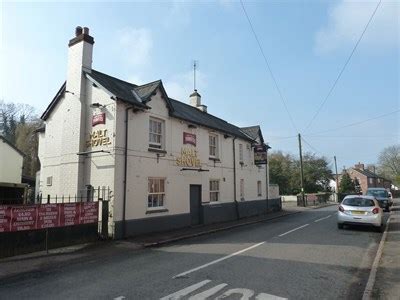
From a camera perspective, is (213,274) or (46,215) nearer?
(213,274)

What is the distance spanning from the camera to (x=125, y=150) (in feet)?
48.6

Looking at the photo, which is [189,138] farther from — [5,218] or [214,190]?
[5,218]

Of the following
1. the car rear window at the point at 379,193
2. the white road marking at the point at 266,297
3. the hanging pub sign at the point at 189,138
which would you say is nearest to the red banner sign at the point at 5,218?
the white road marking at the point at 266,297

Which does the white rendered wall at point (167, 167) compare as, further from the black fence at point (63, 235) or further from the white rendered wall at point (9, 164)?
Result: the white rendered wall at point (9, 164)

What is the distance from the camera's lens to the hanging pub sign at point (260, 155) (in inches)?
1106

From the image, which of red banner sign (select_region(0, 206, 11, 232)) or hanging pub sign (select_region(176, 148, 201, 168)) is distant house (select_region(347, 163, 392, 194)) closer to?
hanging pub sign (select_region(176, 148, 201, 168))

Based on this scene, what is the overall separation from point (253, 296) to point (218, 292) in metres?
0.68

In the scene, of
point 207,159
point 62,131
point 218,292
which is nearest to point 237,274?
point 218,292

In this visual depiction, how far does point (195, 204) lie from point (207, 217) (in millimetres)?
1388

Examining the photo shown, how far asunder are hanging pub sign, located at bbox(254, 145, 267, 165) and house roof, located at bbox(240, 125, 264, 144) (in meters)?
1.41

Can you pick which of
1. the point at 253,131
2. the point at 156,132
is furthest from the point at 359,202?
the point at 253,131

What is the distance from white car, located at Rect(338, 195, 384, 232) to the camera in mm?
15828

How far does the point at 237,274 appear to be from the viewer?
8.14 metres

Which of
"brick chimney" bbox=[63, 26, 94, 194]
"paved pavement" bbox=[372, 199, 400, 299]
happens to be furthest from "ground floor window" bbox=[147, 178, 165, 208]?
"paved pavement" bbox=[372, 199, 400, 299]
